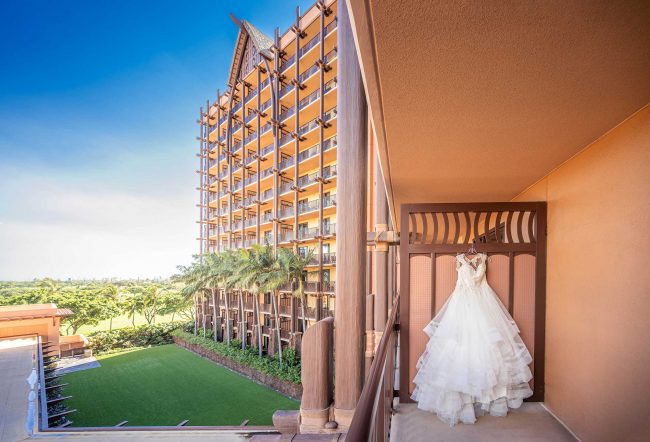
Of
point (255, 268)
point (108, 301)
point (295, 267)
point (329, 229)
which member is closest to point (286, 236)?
point (329, 229)

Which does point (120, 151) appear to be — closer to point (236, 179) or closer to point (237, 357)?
point (236, 179)

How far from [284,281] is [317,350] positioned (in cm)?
1291

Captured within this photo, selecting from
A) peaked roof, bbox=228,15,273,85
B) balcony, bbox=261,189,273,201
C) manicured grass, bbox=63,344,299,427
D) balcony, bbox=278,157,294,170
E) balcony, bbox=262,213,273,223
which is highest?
peaked roof, bbox=228,15,273,85

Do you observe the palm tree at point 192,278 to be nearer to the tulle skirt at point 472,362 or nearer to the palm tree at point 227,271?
the palm tree at point 227,271

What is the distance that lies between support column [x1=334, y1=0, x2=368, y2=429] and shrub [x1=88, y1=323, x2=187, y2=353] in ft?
84.0

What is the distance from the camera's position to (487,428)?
2977 mm

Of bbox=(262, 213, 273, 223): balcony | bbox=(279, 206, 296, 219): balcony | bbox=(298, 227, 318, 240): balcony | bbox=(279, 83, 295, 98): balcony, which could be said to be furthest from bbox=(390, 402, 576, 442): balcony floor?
bbox=(279, 83, 295, 98): balcony

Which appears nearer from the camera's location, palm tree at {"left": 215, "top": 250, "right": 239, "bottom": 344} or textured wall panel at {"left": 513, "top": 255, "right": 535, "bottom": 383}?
textured wall panel at {"left": 513, "top": 255, "right": 535, "bottom": 383}

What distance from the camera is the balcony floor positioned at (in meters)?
2.85

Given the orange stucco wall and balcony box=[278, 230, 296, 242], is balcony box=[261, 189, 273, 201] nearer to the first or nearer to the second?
balcony box=[278, 230, 296, 242]

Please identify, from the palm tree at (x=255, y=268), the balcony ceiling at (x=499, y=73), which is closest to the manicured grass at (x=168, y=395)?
the palm tree at (x=255, y=268)

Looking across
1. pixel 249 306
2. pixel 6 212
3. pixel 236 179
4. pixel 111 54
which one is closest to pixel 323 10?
pixel 236 179

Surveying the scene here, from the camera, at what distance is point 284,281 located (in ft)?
49.3

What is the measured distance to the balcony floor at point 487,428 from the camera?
9.36 feet
